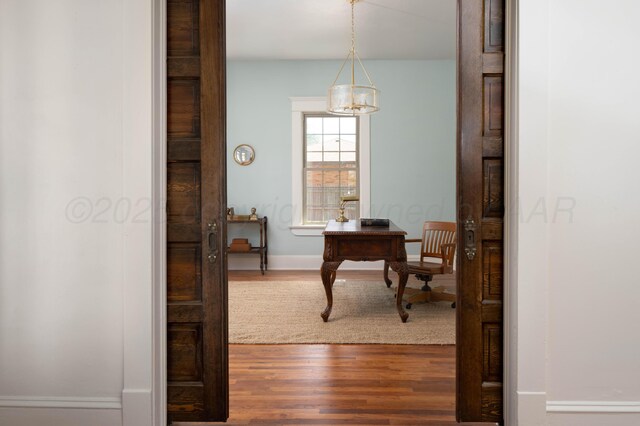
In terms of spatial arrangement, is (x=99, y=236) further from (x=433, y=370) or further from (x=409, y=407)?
(x=433, y=370)

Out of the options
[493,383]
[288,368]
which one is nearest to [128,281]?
[288,368]

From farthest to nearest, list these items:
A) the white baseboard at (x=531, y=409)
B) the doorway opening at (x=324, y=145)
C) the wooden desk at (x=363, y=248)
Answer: the doorway opening at (x=324, y=145), the wooden desk at (x=363, y=248), the white baseboard at (x=531, y=409)

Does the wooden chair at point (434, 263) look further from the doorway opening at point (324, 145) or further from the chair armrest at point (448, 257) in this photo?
the doorway opening at point (324, 145)

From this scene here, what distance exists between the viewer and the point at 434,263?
15.9 ft

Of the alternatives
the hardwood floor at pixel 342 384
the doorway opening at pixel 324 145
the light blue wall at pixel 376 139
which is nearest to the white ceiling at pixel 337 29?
the doorway opening at pixel 324 145

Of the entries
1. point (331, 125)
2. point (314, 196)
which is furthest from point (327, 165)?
point (331, 125)

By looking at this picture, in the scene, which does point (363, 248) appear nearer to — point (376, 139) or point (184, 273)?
point (184, 273)

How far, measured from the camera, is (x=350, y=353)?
3.38 metres

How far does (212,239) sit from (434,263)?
3199mm

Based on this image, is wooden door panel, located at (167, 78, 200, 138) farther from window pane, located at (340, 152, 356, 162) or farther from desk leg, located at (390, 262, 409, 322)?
window pane, located at (340, 152, 356, 162)

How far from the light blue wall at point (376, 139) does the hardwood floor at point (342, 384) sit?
3.75 metres

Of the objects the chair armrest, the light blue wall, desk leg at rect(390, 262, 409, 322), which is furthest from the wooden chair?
the light blue wall

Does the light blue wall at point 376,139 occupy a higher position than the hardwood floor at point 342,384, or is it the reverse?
the light blue wall at point 376,139

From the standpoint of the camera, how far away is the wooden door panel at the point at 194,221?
2.20 meters
